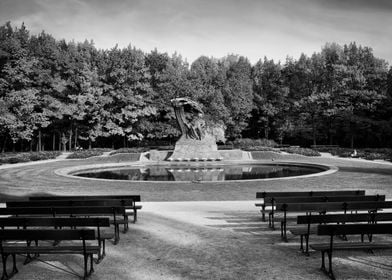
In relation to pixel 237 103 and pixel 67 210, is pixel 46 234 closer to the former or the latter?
pixel 67 210

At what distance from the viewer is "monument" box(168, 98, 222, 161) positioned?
112 ft

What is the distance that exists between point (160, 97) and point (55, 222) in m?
48.2

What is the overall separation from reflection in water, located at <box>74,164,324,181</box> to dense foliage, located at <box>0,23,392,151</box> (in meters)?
18.5

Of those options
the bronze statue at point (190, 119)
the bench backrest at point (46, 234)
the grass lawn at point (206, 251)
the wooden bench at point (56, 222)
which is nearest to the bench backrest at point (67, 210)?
the grass lawn at point (206, 251)

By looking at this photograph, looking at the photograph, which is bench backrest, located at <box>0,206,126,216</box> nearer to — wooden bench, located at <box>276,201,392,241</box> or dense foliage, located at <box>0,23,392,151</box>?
wooden bench, located at <box>276,201,392,241</box>

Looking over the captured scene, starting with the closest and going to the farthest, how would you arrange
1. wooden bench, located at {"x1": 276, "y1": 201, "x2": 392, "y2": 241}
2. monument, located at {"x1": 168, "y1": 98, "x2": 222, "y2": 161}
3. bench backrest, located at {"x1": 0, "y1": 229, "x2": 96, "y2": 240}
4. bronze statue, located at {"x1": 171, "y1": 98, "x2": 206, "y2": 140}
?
bench backrest, located at {"x1": 0, "y1": 229, "x2": 96, "y2": 240} → wooden bench, located at {"x1": 276, "y1": 201, "x2": 392, "y2": 241} → monument, located at {"x1": 168, "y1": 98, "x2": 222, "y2": 161} → bronze statue, located at {"x1": 171, "y1": 98, "x2": 206, "y2": 140}

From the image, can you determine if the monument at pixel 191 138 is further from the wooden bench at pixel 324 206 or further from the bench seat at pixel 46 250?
the bench seat at pixel 46 250

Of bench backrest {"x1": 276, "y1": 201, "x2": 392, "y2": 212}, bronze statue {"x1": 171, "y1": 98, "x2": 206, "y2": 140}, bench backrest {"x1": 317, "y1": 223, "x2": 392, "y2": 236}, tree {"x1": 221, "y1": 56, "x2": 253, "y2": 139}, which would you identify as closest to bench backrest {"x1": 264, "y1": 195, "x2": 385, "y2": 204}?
bench backrest {"x1": 276, "y1": 201, "x2": 392, "y2": 212}

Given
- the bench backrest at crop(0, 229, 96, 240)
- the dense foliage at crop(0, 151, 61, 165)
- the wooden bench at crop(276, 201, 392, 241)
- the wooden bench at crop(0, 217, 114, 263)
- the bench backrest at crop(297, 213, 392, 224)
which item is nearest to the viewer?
the bench backrest at crop(0, 229, 96, 240)

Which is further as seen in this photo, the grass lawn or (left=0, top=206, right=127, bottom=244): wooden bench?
(left=0, top=206, right=127, bottom=244): wooden bench

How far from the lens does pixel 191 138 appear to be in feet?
114

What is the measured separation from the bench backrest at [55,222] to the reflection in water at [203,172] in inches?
597

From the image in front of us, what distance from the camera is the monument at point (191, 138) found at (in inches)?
1342

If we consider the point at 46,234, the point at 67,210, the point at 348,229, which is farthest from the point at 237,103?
the point at 46,234
